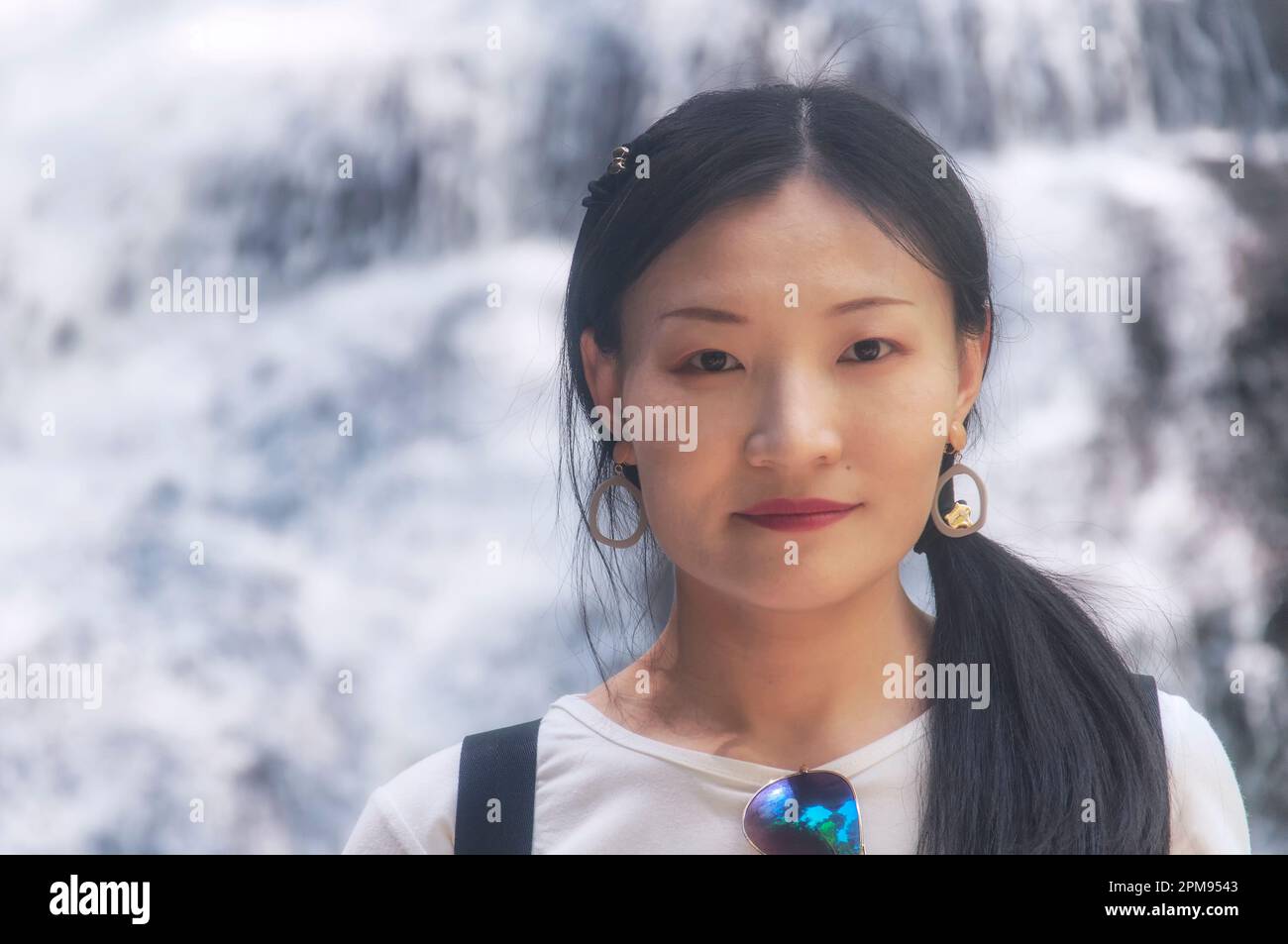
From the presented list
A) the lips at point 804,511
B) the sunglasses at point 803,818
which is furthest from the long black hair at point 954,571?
the lips at point 804,511

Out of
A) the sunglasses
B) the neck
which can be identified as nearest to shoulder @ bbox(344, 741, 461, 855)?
the neck

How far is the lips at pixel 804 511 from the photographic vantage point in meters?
1.85

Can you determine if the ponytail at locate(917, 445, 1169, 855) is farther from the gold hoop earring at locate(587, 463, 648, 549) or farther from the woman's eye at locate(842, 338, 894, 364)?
the gold hoop earring at locate(587, 463, 648, 549)

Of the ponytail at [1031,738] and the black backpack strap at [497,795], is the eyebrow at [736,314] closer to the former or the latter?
the ponytail at [1031,738]

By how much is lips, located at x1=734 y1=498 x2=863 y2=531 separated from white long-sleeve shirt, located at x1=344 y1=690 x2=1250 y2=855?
1.15 ft

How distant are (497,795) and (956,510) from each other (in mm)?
814

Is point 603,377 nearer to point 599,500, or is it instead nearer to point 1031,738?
point 599,500

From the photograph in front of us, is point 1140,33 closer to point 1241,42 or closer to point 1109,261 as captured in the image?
point 1241,42

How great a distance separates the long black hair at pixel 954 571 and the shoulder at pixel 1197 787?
1.1 inches

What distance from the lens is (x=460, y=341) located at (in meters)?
2.31

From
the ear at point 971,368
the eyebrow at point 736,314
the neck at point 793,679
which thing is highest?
the eyebrow at point 736,314

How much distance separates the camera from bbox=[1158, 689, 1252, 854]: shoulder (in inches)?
76.0
